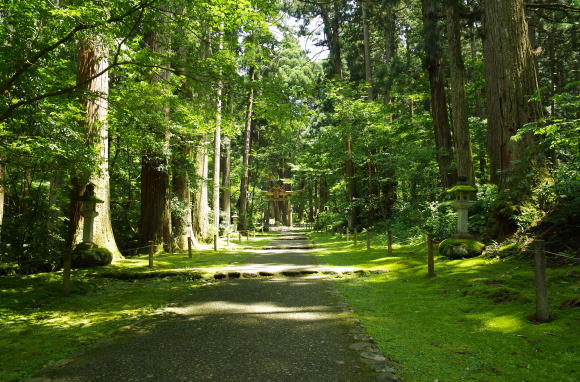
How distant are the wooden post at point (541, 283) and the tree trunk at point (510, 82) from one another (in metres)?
4.61

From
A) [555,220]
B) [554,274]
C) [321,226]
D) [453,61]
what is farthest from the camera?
[321,226]

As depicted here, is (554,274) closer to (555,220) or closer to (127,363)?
(555,220)

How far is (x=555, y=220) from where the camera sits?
22.4 ft

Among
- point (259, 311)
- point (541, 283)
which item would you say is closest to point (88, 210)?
point (259, 311)

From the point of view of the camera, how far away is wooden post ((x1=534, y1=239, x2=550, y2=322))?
420cm

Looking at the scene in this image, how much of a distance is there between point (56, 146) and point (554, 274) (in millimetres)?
8749

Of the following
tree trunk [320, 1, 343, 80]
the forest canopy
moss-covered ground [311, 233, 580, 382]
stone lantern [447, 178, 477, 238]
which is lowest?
moss-covered ground [311, 233, 580, 382]

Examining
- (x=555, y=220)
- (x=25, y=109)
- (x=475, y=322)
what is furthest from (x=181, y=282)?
(x=555, y=220)

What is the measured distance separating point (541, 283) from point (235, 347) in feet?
12.0

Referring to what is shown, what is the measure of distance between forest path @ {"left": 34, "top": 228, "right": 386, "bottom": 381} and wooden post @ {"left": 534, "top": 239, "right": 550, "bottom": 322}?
85.1 inches

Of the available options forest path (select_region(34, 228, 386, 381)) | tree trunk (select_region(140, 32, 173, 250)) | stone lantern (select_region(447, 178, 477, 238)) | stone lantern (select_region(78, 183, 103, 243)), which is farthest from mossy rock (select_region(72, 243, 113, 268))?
stone lantern (select_region(447, 178, 477, 238))

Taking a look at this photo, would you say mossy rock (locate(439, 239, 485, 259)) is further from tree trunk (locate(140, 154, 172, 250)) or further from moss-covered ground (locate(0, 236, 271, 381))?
tree trunk (locate(140, 154, 172, 250))

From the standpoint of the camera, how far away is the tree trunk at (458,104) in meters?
11.8

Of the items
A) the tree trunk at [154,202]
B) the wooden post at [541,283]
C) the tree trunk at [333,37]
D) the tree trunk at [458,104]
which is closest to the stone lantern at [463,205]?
the tree trunk at [458,104]
